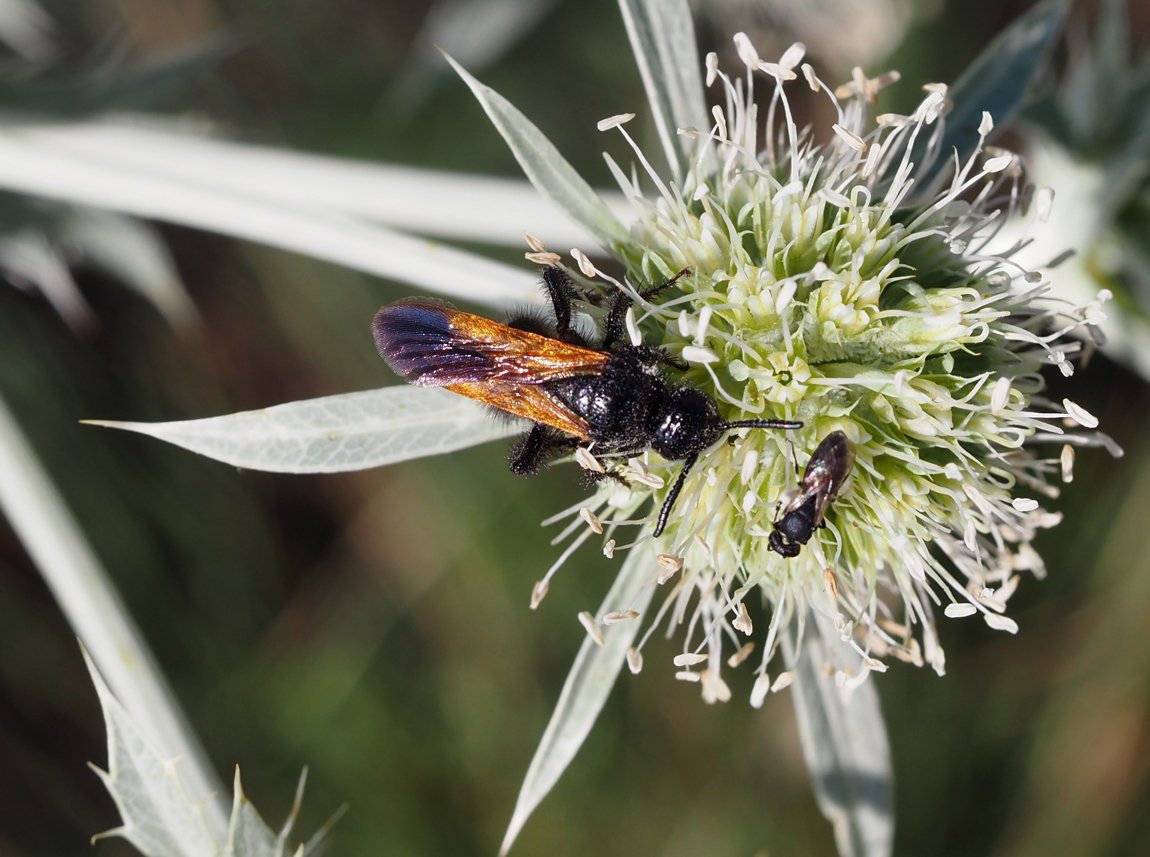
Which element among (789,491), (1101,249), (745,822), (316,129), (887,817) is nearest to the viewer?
(789,491)

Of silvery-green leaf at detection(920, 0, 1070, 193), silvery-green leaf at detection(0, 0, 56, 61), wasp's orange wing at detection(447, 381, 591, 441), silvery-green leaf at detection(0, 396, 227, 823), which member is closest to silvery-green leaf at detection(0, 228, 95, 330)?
silvery-green leaf at detection(0, 396, 227, 823)

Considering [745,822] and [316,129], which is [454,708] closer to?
[745,822]

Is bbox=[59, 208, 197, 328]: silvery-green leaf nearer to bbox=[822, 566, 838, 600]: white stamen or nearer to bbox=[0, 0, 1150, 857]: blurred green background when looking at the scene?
bbox=[0, 0, 1150, 857]: blurred green background

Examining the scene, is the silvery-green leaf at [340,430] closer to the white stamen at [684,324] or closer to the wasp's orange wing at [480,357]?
the wasp's orange wing at [480,357]

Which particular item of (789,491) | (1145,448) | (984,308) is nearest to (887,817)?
(789,491)

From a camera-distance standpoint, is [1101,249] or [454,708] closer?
[1101,249]

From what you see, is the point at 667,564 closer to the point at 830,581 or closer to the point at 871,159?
the point at 830,581

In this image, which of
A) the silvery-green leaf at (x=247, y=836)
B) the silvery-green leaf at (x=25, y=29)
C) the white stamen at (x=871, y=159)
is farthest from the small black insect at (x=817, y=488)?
the silvery-green leaf at (x=25, y=29)

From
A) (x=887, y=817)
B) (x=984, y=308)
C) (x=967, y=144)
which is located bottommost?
(x=887, y=817)
